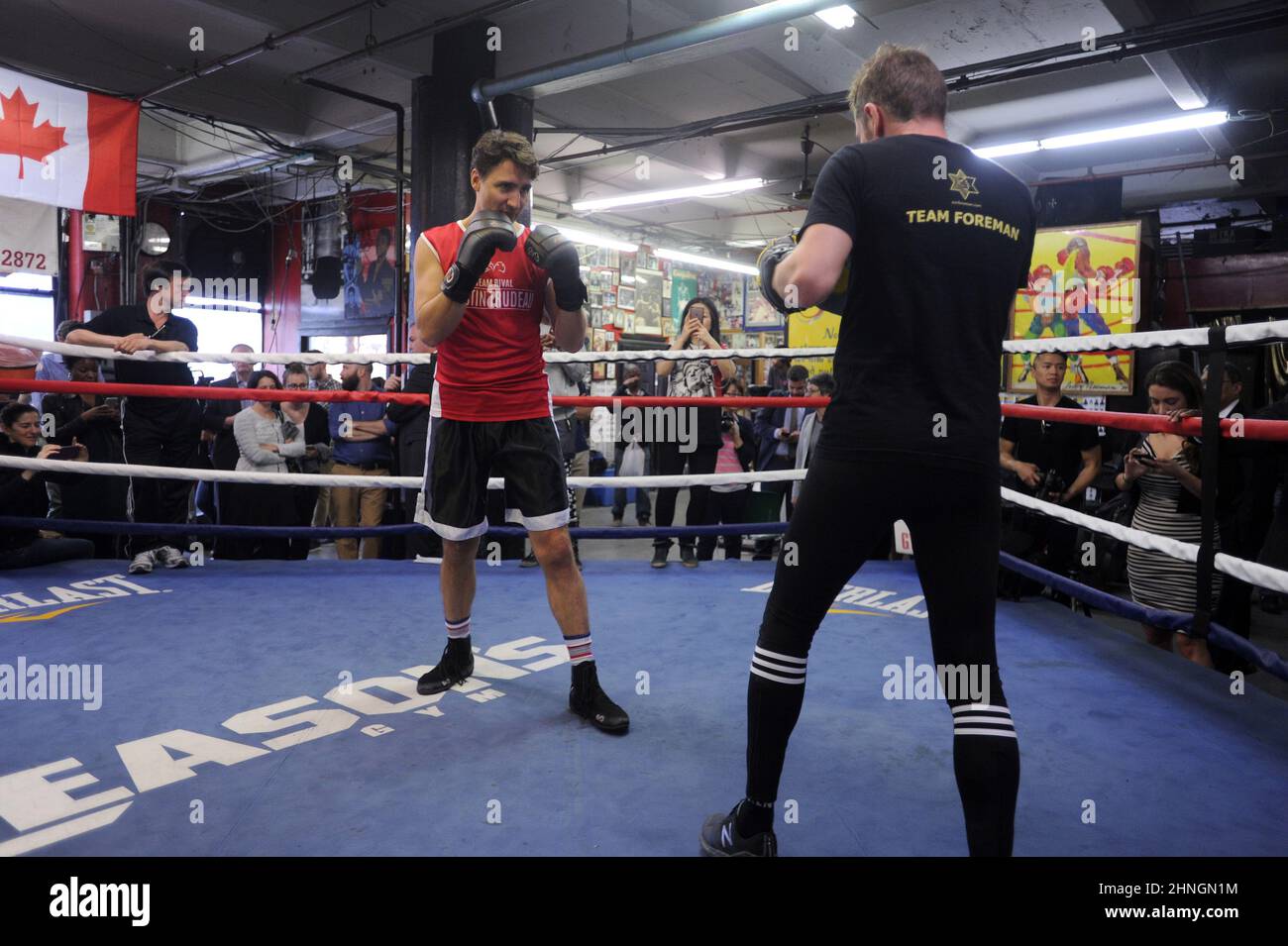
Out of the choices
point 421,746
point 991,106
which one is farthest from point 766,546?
point 991,106

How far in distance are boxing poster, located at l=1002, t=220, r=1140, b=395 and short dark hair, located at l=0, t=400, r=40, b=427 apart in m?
6.37

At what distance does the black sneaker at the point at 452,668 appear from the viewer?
210cm

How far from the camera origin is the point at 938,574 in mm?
1188

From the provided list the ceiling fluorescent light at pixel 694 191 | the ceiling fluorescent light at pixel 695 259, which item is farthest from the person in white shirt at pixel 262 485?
the ceiling fluorescent light at pixel 695 259

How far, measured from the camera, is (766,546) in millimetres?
4934

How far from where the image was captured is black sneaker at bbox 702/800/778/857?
51.4 inches

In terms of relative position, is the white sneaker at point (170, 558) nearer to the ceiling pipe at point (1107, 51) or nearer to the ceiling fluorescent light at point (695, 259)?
the ceiling pipe at point (1107, 51)

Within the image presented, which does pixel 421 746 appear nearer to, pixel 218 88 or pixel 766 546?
pixel 766 546

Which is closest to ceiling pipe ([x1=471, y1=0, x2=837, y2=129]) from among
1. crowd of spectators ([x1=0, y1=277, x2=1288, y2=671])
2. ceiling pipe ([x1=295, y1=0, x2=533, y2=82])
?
ceiling pipe ([x1=295, y1=0, x2=533, y2=82])

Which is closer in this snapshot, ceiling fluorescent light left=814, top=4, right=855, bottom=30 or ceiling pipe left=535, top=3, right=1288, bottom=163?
ceiling pipe left=535, top=3, right=1288, bottom=163

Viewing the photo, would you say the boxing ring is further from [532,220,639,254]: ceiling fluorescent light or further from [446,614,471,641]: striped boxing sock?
[532,220,639,254]: ceiling fluorescent light

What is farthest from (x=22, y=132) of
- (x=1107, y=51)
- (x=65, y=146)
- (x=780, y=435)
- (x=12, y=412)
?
(x=1107, y=51)
